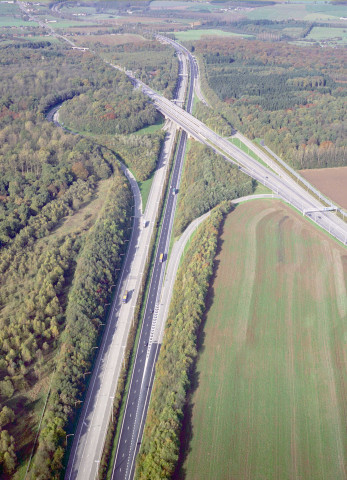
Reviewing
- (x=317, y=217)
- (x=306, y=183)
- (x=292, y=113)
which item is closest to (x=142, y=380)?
(x=317, y=217)

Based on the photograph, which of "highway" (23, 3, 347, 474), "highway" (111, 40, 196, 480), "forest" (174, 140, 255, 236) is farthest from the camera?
"forest" (174, 140, 255, 236)

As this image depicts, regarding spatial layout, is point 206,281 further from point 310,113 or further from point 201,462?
point 310,113

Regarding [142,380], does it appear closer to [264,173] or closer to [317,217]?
[317,217]

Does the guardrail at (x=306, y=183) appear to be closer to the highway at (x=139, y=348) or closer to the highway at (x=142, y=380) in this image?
the highway at (x=139, y=348)

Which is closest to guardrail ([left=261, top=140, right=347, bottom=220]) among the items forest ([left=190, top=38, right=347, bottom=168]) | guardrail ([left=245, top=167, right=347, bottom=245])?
forest ([left=190, top=38, right=347, bottom=168])

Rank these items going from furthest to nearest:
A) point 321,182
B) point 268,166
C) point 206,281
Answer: point 268,166 → point 321,182 → point 206,281

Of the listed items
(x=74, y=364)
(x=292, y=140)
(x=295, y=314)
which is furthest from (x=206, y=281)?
(x=292, y=140)

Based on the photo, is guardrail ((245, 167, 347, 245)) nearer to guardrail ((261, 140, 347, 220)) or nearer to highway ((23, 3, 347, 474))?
highway ((23, 3, 347, 474))
